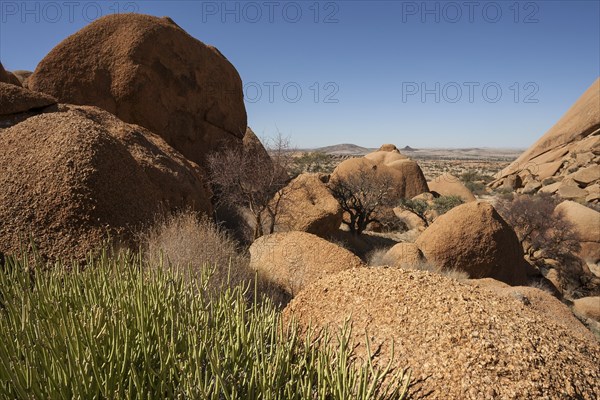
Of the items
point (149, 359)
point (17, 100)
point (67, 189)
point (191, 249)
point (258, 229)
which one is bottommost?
point (258, 229)

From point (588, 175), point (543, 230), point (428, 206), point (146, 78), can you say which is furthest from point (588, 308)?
point (588, 175)

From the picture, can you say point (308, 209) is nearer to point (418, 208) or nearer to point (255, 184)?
point (255, 184)

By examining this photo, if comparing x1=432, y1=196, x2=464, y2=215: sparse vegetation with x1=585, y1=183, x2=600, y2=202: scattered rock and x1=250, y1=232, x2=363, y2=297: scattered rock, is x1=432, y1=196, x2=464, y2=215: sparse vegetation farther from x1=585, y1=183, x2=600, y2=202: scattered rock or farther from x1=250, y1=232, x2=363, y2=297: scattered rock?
x1=250, y1=232, x2=363, y2=297: scattered rock

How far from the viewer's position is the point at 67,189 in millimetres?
5566

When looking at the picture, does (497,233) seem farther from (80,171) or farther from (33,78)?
(33,78)

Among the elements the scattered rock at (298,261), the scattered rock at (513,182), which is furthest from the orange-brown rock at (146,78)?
the scattered rock at (513,182)

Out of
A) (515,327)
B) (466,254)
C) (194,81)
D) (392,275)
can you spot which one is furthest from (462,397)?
(194,81)

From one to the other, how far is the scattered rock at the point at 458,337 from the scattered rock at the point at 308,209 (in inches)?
393

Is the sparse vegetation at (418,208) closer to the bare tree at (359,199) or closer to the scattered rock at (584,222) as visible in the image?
the bare tree at (359,199)

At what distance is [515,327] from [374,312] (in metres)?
0.90

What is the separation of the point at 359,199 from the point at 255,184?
20.8 feet

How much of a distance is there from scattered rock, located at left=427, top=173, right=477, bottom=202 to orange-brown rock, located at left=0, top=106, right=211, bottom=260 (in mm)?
24946

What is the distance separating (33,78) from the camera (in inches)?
513

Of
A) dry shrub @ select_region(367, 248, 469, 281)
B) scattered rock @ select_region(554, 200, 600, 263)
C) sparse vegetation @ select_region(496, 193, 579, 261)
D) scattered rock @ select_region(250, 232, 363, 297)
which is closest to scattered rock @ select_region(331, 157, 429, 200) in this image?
sparse vegetation @ select_region(496, 193, 579, 261)
